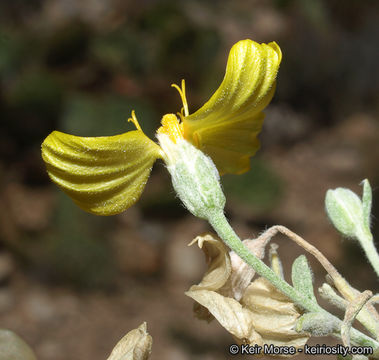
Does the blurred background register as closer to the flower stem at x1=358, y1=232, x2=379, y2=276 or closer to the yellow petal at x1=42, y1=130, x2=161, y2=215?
the flower stem at x1=358, y1=232, x2=379, y2=276

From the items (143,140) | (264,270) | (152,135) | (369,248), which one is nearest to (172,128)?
(143,140)

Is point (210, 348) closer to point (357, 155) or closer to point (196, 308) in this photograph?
point (357, 155)

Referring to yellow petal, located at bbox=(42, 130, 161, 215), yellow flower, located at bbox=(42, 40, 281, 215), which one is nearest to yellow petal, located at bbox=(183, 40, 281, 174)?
yellow flower, located at bbox=(42, 40, 281, 215)

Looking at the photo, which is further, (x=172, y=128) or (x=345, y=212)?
(x=345, y=212)

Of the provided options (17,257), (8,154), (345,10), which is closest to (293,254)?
(17,257)

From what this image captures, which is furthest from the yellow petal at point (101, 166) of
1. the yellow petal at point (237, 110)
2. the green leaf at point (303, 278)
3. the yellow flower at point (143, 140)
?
the green leaf at point (303, 278)

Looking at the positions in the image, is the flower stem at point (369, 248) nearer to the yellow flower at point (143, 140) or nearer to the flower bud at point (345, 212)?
the flower bud at point (345, 212)

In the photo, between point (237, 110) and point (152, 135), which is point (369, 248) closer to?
point (237, 110)
